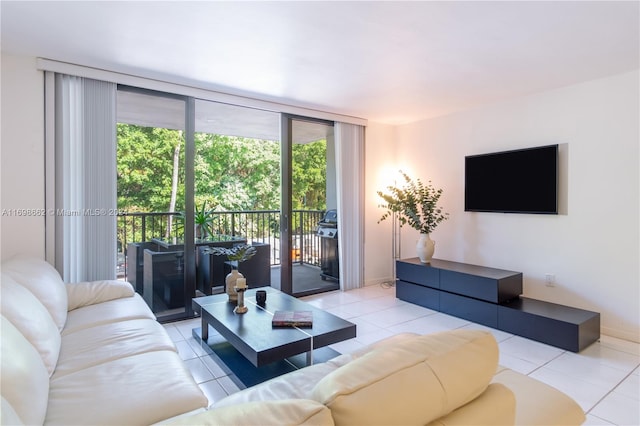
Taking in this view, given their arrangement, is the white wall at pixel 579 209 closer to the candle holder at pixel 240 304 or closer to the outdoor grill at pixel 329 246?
the outdoor grill at pixel 329 246

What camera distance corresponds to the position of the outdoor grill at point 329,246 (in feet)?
16.2

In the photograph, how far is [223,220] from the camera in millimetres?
5570

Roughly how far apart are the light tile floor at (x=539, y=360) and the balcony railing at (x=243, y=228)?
103 centimetres

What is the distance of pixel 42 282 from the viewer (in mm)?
2152

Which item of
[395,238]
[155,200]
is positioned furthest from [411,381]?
[395,238]

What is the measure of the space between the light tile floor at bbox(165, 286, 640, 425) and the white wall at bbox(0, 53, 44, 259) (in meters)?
1.48

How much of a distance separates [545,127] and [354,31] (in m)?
2.50

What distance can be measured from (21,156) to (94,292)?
1281 mm

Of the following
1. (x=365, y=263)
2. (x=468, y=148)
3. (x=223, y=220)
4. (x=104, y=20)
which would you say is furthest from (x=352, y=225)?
(x=104, y=20)

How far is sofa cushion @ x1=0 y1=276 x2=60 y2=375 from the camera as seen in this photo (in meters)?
1.54

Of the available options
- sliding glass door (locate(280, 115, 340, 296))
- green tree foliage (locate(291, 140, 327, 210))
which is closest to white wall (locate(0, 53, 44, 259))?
sliding glass door (locate(280, 115, 340, 296))

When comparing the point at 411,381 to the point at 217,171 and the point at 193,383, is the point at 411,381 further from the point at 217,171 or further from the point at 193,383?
the point at 217,171

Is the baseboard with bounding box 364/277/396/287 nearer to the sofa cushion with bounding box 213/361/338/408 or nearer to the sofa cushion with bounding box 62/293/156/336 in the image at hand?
the sofa cushion with bounding box 62/293/156/336

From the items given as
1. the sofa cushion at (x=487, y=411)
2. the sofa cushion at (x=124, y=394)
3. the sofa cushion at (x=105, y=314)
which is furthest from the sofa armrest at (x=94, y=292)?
the sofa cushion at (x=487, y=411)
